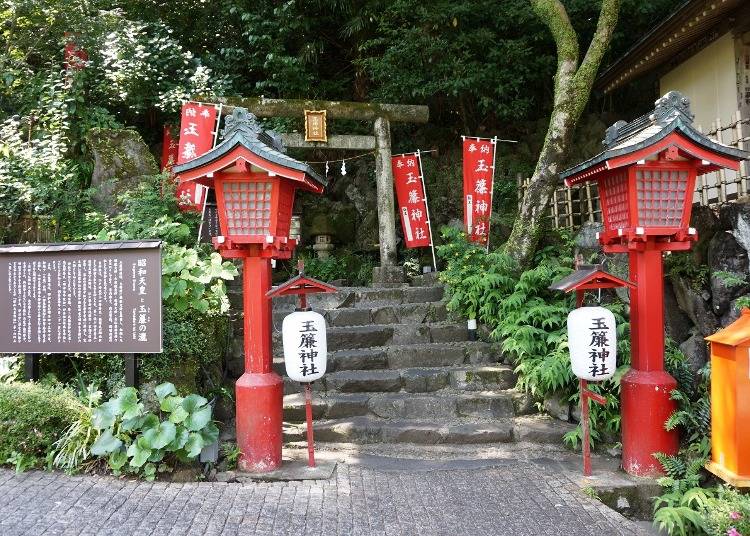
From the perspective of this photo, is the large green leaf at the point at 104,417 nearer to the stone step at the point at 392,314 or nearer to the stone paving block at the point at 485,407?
the stone step at the point at 392,314

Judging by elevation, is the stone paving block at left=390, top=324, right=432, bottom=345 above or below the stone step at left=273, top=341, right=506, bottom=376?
above

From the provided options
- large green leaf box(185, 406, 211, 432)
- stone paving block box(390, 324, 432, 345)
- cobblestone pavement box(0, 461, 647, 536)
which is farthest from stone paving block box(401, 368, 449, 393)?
large green leaf box(185, 406, 211, 432)

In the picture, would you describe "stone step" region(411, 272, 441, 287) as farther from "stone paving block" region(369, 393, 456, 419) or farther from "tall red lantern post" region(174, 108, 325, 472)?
"tall red lantern post" region(174, 108, 325, 472)

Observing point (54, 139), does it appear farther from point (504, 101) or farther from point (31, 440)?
point (504, 101)

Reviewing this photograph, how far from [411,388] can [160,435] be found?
3.54m

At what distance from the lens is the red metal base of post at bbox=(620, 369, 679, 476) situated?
5.38 metres

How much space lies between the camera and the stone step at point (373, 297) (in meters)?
9.75

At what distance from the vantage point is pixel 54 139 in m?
9.54

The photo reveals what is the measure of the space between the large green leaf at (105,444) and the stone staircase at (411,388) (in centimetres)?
203

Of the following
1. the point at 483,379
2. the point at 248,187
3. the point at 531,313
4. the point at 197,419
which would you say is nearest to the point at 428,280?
the point at 531,313

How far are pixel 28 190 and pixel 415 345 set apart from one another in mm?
7105

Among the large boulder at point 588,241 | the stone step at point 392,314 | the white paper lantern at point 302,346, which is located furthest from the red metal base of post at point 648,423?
the stone step at point 392,314

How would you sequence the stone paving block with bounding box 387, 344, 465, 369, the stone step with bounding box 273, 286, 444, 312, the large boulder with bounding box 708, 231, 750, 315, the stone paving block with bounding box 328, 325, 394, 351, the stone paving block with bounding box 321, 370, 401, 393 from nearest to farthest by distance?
the large boulder with bounding box 708, 231, 750, 315
the stone paving block with bounding box 321, 370, 401, 393
the stone paving block with bounding box 387, 344, 465, 369
the stone paving block with bounding box 328, 325, 394, 351
the stone step with bounding box 273, 286, 444, 312

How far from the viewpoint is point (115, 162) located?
10.2 meters
